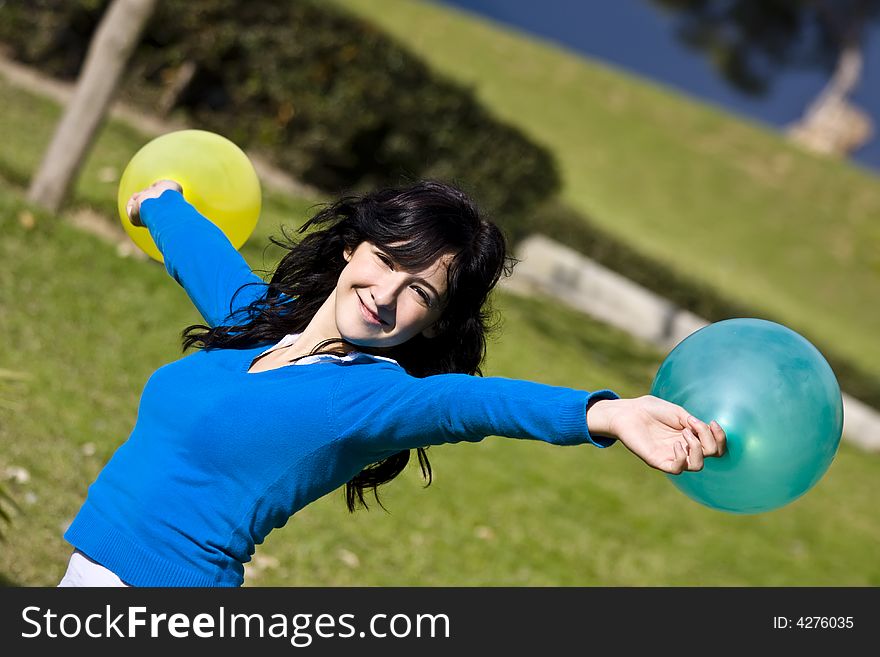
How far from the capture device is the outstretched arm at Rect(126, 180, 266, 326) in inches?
104

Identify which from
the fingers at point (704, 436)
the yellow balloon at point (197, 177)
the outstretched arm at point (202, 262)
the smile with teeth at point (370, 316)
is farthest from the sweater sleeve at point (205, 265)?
the fingers at point (704, 436)

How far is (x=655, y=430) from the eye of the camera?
1808mm

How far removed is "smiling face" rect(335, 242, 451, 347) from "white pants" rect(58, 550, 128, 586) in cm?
67

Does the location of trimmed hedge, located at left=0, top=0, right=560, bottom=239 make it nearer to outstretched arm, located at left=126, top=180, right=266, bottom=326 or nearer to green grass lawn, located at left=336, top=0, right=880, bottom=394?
green grass lawn, located at left=336, top=0, right=880, bottom=394

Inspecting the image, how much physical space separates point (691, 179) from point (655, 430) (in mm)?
28665

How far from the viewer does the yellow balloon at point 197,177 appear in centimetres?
308

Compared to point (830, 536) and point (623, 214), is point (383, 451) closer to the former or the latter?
point (830, 536)

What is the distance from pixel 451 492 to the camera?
681cm

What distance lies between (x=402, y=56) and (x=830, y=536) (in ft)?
23.3

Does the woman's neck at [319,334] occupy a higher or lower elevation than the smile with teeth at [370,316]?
lower

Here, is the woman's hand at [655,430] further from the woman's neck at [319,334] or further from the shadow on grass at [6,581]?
the shadow on grass at [6,581]

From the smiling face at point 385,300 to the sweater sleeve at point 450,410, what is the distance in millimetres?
101

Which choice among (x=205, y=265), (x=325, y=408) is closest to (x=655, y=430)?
(x=325, y=408)
